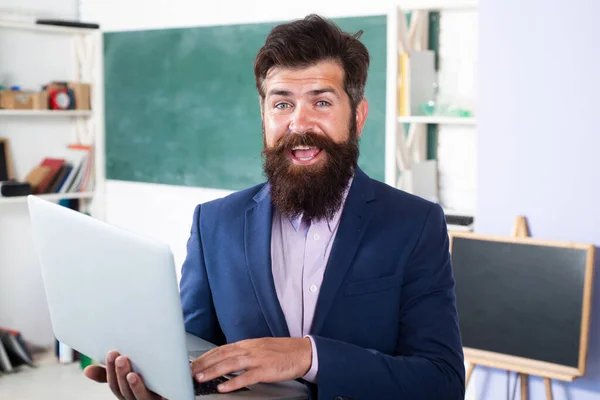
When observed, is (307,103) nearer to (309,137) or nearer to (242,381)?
(309,137)

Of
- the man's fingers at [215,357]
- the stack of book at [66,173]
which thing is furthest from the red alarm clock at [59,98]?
the man's fingers at [215,357]

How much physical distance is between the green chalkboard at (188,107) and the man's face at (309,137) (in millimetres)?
2135

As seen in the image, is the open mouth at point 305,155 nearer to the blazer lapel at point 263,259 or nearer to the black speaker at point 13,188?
the blazer lapel at point 263,259

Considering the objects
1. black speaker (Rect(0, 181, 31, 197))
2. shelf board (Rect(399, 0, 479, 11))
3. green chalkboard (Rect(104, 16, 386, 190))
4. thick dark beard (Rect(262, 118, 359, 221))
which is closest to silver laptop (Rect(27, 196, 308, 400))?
thick dark beard (Rect(262, 118, 359, 221))

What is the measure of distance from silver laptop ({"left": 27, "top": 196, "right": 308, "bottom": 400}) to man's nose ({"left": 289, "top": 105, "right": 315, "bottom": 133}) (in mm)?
470

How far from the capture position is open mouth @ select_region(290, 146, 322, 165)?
1.68m

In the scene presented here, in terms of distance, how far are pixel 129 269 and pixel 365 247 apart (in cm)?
55

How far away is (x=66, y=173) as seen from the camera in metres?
5.19

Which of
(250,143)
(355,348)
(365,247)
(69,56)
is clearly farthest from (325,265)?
(69,56)

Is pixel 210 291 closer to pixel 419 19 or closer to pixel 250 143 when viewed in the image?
pixel 419 19

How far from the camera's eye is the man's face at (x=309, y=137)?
1.62m

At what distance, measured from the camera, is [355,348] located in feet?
4.95

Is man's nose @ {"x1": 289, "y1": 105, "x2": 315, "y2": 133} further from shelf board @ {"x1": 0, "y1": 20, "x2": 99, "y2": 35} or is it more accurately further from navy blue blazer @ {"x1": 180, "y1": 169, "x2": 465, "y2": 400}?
shelf board @ {"x1": 0, "y1": 20, "x2": 99, "y2": 35}

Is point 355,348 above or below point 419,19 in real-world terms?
below
